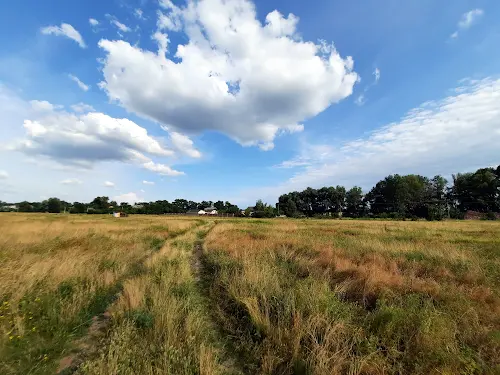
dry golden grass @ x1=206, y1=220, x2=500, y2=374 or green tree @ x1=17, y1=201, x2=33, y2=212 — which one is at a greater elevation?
green tree @ x1=17, y1=201, x2=33, y2=212

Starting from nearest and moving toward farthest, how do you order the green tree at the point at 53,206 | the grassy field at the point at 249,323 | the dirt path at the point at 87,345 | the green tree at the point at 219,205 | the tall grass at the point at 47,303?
the grassy field at the point at 249,323
the dirt path at the point at 87,345
the tall grass at the point at 47,303
the green tree at the point at 53,206
the green tree at the point at 219,205

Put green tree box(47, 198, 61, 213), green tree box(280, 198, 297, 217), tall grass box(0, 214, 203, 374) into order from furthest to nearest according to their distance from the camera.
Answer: green tree box(47, 198, 61, 213)
green tree box(280, 198, 297, 217)
tall grass box(0, 214, 203, 374)

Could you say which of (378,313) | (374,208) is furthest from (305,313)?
(374,208)

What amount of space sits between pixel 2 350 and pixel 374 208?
450 feet

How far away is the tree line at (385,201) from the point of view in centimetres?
9338

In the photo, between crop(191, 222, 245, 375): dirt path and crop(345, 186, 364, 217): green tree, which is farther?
crop(345, 186, 364, 217): green tree

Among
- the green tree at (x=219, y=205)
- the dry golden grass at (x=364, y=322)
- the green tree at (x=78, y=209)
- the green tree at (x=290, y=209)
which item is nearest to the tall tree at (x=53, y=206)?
the green tree at (x=78, y=209)

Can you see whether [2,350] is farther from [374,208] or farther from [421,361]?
[374,208]

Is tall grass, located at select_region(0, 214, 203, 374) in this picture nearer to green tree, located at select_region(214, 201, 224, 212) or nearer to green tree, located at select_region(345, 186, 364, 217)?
green tree, located at select_region(345, 186, 364, 217)

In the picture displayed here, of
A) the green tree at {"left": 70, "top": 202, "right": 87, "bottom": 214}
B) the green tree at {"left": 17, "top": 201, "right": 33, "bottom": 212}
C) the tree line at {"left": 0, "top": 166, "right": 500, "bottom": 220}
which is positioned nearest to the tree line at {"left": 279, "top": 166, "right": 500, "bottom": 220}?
the tree line at {"left": 0, "top": 166, "right": 500, "bottom": 220}

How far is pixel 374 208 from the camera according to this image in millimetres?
125750

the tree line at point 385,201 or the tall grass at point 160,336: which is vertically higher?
the tree line at point 385,201

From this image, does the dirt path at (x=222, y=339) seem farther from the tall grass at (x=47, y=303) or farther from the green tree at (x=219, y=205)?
the green tree at (x=219, y=205)

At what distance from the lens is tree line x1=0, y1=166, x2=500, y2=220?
93.4 m
